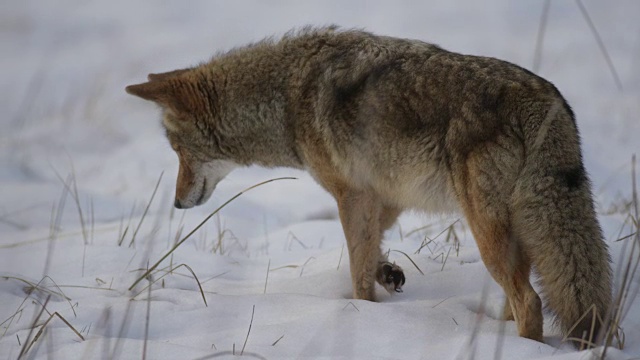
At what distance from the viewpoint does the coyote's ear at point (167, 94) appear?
4.96 meters

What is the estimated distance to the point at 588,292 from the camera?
342 cm

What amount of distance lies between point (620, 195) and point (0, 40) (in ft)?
30.9

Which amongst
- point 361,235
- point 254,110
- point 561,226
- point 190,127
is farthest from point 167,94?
point 561,226

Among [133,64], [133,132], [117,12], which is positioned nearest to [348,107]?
[133,132]

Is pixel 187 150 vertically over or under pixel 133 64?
under

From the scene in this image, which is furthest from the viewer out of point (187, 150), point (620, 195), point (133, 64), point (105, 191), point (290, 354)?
point (133, 64)

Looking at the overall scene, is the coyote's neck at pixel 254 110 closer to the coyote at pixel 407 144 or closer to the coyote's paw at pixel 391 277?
the coyote at pixel 407 144

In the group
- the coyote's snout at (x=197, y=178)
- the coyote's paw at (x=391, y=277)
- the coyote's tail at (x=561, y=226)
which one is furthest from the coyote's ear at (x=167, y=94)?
the coyote's tail at (x=561, y=226)

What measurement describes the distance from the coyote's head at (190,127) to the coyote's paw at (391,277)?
125 centimetres

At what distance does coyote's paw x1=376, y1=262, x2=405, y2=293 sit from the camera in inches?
178

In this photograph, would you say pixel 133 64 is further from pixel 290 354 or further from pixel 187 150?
pixel 290 354

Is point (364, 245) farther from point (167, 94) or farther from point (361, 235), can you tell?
point (167, 94)

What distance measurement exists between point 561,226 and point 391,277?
1.25 metres

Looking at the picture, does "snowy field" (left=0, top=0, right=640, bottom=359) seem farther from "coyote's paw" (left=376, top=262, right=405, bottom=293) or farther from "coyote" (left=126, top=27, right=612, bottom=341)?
"coyote" (left=126, top=27, right=612, bottom=341)
